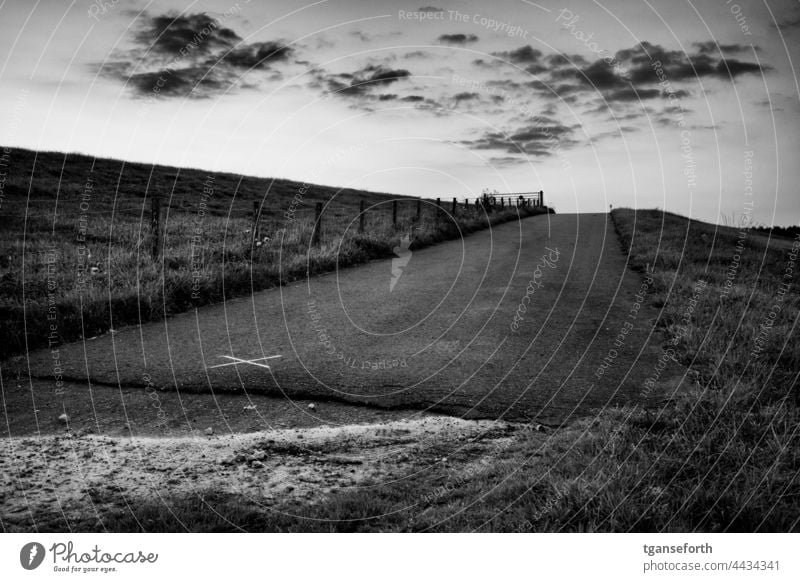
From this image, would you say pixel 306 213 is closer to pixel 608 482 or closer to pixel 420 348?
pixel 420 348

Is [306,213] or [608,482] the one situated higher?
[306,213]

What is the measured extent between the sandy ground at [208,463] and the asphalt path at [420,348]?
735mm

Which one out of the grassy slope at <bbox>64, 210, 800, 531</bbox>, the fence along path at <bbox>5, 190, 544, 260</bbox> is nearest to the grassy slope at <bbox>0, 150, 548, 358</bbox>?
the fence along path at <bbox>5, 190, 544, 260</bbox>

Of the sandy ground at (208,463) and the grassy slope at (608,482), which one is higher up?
the grassy slope at (608,482)

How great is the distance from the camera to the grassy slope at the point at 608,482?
9.91 ft

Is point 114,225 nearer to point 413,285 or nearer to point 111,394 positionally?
point 413,285

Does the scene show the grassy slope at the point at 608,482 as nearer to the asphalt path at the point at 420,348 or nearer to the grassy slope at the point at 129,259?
the asphalt path at the point at 420,348

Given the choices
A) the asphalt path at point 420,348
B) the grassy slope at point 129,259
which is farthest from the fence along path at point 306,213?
the asphalt path at point 420,348

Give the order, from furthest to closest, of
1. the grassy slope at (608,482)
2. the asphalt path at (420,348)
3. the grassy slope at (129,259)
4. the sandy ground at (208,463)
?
the grassy slope at (129,259)
the asphalt path at (420,348)
the sandy ground at (208,463)
the grassy slope at (608,482)

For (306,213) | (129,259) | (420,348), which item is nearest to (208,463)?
(420,348)

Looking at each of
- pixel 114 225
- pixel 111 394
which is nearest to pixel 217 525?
pixel 111 394

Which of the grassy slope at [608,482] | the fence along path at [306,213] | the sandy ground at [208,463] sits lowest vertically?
Answer: the sandy ground at [208,463]

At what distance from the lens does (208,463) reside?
12.9 ft

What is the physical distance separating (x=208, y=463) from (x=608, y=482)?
8.92ft
